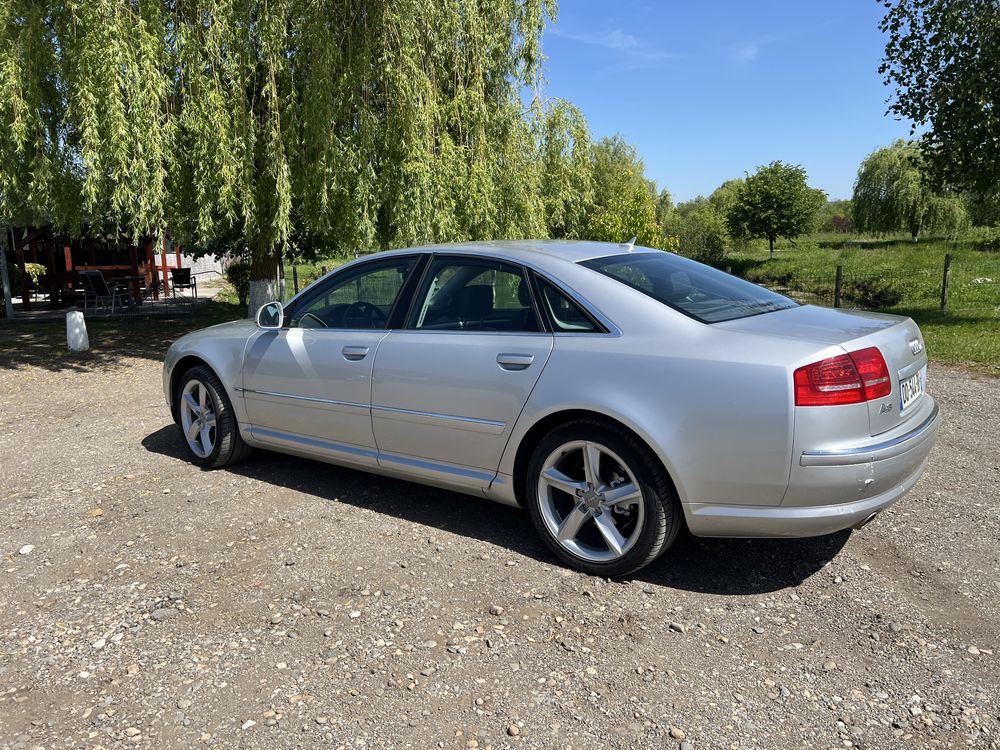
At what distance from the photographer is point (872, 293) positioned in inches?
741

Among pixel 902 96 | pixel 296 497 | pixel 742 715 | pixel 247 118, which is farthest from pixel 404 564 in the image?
pixel 902 96

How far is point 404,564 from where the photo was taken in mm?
3670

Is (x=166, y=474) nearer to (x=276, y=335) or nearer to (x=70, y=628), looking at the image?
(x=276, y=335)

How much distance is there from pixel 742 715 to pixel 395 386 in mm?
2376

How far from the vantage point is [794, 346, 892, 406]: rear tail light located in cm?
293

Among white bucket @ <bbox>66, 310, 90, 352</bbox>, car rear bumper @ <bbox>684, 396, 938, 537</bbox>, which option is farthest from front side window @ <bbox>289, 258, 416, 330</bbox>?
white bucket @ <bbox>66, 310, 90, 352</bbox>

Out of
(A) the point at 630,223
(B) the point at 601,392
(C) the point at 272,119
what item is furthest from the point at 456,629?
(A) the point at 630,223

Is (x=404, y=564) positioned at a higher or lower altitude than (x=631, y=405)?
lower

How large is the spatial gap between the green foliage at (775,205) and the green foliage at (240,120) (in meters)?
40.2

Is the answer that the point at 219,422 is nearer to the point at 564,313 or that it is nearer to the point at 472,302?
the point at 472,302

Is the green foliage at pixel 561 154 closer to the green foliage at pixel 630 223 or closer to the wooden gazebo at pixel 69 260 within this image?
the green foliage at pixel 630 223

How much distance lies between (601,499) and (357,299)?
6.73 feet

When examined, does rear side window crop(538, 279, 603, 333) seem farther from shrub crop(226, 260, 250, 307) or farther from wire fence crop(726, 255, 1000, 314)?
shrub crop(226, 260, 250, 307)

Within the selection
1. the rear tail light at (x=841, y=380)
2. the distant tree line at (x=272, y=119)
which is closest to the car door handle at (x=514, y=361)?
the rear tail light at (x=841, y=380)
